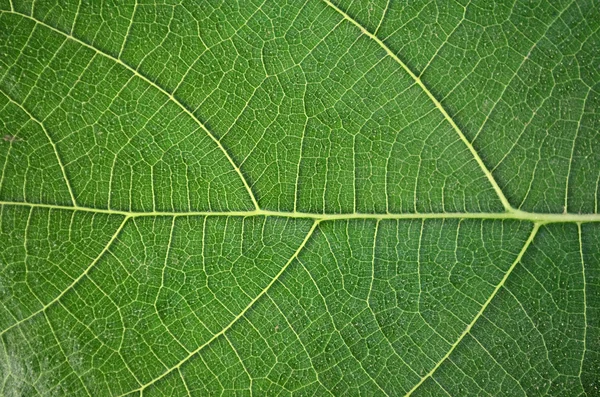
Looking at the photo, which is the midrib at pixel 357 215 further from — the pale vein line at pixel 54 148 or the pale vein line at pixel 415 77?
the pale vein line at pixel 415 77

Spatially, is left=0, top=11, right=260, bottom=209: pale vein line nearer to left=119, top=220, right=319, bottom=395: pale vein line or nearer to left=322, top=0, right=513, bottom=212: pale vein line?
left=119, top=220, right=319, bottom=395: pale vein line

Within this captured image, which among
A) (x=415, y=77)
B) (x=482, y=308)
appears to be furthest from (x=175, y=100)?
(x=482, y=308)

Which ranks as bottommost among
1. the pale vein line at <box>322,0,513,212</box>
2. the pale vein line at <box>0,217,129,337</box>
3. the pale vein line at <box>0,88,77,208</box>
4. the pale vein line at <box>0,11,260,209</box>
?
the pale vein line at <box>0,217,129,337</box>

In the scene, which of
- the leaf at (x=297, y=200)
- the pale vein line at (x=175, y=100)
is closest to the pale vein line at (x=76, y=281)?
the leaf at (x=297, y=200)

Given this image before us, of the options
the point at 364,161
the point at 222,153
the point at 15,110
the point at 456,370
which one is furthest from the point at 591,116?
the point at 15,110

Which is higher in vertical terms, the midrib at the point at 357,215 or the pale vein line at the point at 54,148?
the midrib at the point at 357,215

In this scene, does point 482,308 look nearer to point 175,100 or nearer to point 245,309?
point 245,309

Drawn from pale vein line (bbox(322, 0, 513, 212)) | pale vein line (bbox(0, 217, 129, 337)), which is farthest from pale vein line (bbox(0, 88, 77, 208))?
pale vein line (bbox(322, 0, 513, 212))

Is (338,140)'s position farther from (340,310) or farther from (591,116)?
(591,116)
